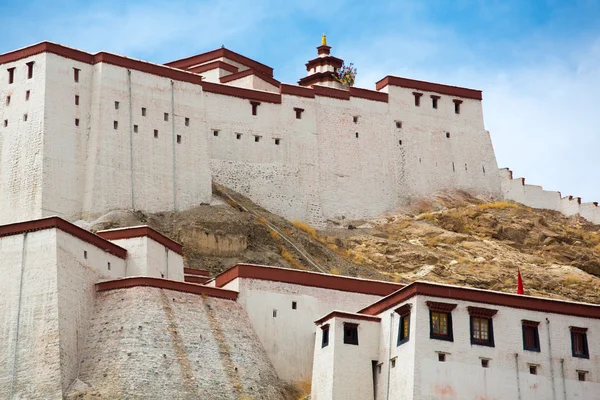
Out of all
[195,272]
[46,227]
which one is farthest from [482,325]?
[46,227]

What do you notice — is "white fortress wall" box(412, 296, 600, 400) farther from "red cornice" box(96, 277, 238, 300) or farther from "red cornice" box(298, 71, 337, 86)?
"red cornice" box(298, 71, 337, 86)

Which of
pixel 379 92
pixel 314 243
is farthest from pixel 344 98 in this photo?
pixel 314 243

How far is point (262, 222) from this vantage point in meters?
61.0

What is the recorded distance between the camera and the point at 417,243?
65188 mm

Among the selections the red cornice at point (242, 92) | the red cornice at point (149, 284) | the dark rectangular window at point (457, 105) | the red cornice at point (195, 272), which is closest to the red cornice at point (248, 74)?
the red cornice at point (242, 92)

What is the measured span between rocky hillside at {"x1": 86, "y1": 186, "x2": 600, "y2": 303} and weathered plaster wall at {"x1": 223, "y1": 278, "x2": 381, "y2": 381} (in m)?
7.12

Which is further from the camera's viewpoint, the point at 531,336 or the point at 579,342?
the point at 579,342

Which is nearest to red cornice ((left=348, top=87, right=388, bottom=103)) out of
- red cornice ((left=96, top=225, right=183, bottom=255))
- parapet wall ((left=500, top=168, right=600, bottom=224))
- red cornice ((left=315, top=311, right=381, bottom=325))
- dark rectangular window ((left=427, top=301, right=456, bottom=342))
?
parapet wall ((left=500, top=168, right=600, bottom=224))

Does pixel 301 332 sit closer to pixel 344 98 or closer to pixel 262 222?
pixel 262 222

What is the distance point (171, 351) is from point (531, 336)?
39.9ft

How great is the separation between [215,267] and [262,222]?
5.03 metres

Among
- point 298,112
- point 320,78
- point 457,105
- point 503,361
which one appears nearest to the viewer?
point 503,361

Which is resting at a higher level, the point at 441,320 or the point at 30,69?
the point at 30,69

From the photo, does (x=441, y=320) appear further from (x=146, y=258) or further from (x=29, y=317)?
(x=29, y=317)
